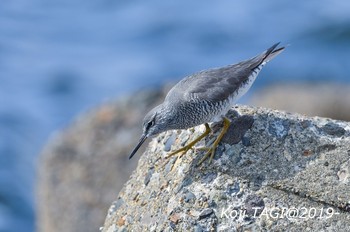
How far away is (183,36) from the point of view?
75.0ft

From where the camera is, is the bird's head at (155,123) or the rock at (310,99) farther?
the rock at (310,99)

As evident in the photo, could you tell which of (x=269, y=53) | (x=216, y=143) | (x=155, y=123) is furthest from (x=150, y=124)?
(x=269, y=53)

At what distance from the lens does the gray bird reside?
6789 millimetres

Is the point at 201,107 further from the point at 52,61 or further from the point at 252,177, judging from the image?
the point at 52,61

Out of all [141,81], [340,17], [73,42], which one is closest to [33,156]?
[141,81]

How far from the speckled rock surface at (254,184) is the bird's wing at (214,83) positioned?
29cm

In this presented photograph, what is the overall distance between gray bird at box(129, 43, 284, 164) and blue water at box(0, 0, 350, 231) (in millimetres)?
9931

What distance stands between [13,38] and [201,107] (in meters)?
17.1

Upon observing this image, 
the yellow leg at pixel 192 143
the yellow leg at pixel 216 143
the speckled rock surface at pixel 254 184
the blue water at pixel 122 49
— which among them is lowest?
the speckled rock surface at pixel 254 184

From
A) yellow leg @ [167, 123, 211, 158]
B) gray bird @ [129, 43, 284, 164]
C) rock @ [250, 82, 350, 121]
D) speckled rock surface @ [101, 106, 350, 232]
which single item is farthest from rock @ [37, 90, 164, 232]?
rock @ [250, 82, 350, 121]

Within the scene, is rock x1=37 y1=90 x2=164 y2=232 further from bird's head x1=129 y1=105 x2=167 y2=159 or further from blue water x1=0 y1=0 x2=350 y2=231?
blue water x1=0 y1=0 x2=350 y2=231

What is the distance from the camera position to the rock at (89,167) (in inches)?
408

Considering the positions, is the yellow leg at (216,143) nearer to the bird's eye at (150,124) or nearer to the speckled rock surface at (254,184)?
the speckled rock surface at (254,184)

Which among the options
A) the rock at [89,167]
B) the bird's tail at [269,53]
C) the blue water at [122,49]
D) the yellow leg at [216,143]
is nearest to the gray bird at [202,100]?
the yellow leg at [216,143]
